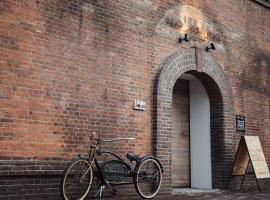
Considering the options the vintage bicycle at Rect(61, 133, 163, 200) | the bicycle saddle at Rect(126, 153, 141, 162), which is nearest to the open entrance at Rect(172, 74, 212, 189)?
the vintage bicycle at Rect(61, 133, 163, 200)

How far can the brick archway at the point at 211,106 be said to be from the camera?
8984mm

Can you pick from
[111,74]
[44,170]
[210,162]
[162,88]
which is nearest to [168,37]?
[162,88]

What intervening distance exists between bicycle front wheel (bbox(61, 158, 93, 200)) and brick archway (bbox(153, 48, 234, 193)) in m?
2.05

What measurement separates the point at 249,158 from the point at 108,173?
4.26 meters

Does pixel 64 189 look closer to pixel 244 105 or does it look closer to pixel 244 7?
pixel 244 105

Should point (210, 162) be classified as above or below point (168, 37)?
below

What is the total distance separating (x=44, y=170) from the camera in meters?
7.09

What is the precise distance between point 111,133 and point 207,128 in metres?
3.53

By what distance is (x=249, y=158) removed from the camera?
10375 millimetres

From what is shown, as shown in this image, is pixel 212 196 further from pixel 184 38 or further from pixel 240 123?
pixel 184 38

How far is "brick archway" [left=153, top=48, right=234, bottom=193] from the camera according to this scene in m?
8.98

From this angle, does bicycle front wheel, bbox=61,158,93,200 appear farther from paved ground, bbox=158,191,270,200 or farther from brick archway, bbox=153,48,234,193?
brick archway, bbox=153,48,234,193

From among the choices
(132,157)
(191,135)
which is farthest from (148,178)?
(191,135)

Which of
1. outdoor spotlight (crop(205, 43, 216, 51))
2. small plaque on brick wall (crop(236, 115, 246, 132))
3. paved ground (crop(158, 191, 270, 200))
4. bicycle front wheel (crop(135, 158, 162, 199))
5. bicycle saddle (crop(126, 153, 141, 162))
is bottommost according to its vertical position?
paved ground (crop(158, 191, 270, 200))
